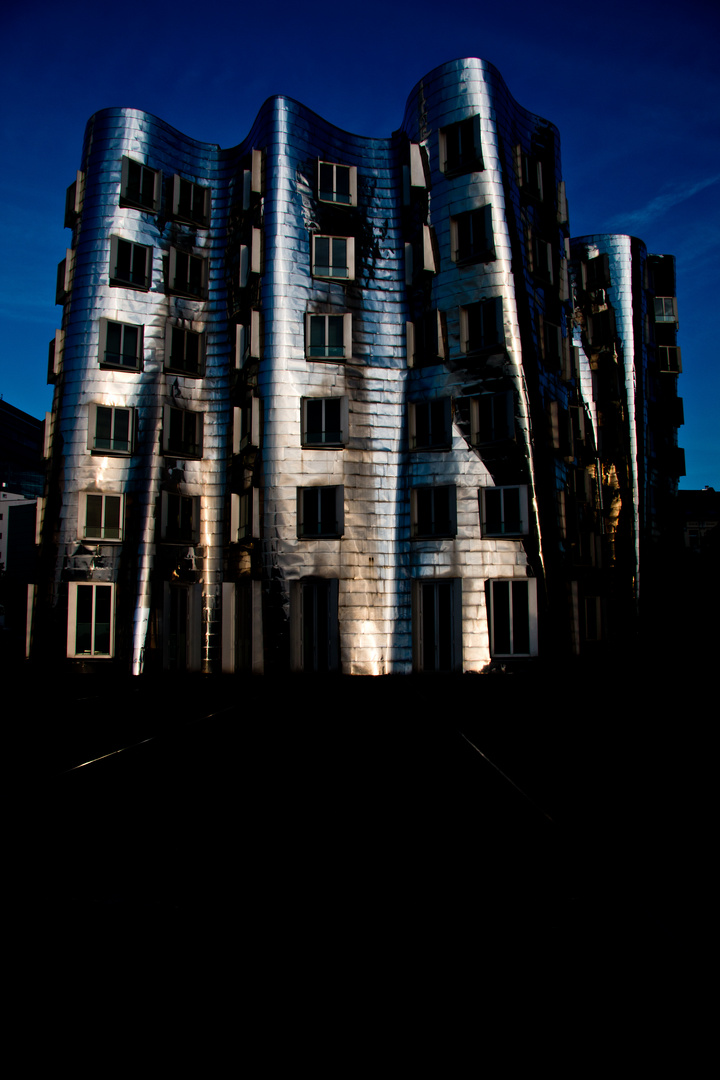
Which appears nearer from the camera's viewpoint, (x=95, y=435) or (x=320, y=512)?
(x=320, y=512)

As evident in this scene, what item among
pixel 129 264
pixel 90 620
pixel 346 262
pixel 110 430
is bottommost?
pixel 90 620

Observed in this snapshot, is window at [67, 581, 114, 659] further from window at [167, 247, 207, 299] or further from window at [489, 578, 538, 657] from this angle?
window at [489, 578, 538, 657]

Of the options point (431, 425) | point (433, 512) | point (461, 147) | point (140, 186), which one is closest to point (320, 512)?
point (433, 512)

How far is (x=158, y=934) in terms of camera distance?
3.86m

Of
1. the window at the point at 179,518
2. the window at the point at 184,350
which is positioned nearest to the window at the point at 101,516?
the window at the point at 179,518

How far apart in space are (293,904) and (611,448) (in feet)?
119

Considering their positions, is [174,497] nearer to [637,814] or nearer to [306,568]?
[306,568]

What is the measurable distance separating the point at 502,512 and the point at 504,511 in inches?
3.3

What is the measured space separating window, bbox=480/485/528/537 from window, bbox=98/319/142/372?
574 inches

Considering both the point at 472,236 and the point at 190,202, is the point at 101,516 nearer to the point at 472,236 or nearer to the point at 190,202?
the point at 190,202

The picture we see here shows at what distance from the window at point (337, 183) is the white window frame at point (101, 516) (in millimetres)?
14552

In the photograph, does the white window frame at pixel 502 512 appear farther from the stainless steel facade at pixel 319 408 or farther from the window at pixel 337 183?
the window at pixel 337 183

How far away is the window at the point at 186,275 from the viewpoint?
27375 mm

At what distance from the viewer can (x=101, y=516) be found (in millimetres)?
25562
